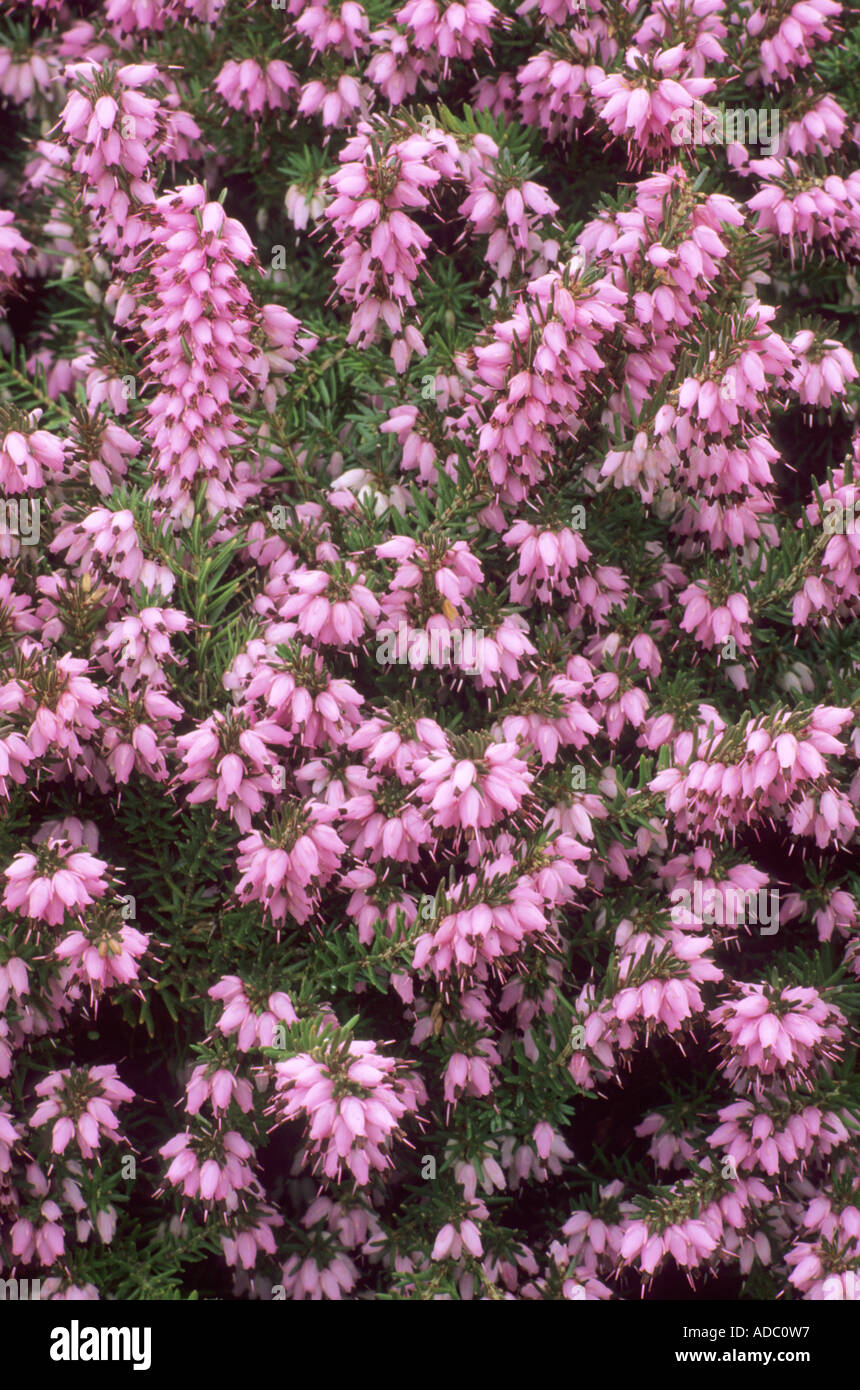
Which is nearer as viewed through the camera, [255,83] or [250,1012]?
[250,1012]

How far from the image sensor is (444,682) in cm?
365

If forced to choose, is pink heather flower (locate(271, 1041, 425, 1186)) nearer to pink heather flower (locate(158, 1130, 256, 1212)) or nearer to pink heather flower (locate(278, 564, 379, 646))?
pink heather flower (locate(158, 1130, 256, 1212))

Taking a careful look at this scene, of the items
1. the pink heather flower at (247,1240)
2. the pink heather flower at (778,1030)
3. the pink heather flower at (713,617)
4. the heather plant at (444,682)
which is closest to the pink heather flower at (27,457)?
the heather plant at (444,682)

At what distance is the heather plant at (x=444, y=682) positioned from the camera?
3.15m

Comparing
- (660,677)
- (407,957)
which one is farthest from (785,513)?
(407,957)

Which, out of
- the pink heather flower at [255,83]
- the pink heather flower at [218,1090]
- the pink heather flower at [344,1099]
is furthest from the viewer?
the pink heather flower at [255,83]

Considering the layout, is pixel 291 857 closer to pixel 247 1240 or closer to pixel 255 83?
pixel 247 1240

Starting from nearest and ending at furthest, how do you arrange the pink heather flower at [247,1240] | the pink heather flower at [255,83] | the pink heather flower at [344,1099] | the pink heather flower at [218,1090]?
the pink heather flower at [344,1099] < the pink heather flower at [218,1090] < the pink heather flower at [247,1240] < the pink heather flower at [255,83]

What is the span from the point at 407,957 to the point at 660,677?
1.06 metres

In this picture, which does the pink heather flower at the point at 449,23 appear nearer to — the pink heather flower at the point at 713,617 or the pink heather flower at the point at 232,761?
the pink heather flower at the point at 713,617

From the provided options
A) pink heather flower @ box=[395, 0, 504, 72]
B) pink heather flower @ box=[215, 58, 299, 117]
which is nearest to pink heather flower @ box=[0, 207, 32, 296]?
pink heather flower @ box=[215, 58, 299, 117]

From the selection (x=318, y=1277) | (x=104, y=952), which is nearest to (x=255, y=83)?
(x=104, y=952)

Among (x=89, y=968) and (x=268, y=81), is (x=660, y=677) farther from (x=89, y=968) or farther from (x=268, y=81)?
→ (x=268, y=81)

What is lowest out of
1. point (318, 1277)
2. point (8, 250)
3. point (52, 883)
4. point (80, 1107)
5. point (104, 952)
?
point (318, 1277)
